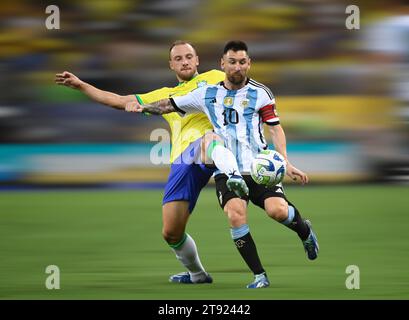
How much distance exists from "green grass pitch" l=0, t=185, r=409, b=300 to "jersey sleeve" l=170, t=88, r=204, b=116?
→ 125cm

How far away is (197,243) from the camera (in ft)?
32.3

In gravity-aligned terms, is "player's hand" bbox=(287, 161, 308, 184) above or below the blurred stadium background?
below

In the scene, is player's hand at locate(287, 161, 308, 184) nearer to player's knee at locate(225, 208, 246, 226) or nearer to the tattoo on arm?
player's knee at locate(225, 208, 246, 226)

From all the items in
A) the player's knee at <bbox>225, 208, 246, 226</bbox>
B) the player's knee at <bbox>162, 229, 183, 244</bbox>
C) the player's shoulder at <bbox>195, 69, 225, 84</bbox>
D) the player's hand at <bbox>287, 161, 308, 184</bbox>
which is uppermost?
the player's shoulder at <bbox>195, 69, 225, 84</bbox>

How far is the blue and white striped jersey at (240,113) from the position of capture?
7.09 metres

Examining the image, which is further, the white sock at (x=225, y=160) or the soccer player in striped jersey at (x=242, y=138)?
the soccer player in striped jersey at (x=242, y=138)

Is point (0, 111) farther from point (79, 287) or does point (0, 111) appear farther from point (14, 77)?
point (79, 287)

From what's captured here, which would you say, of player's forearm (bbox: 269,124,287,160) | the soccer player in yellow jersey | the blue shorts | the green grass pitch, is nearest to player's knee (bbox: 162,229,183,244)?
the soccer player in yellow jersey

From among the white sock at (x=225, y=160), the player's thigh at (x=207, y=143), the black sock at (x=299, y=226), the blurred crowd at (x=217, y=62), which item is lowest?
the black sock at (x=299, y=226)

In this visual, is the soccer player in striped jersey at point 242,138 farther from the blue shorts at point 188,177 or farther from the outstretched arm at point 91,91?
the blue shorts at point 188,177

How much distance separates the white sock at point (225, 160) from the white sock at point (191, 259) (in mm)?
857

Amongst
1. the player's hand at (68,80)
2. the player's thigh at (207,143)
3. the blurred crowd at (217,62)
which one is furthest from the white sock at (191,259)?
the blurred crowd at (217,62)

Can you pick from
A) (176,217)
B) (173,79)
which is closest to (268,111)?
(176,217)

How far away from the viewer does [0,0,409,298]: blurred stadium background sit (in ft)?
46.6
